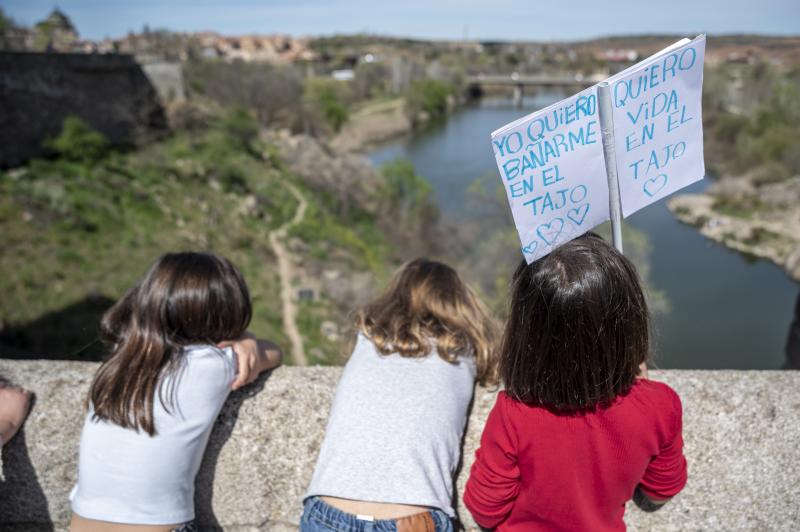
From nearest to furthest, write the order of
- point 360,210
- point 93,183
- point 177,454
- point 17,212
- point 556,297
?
1. point 556,297
2. point 177,454
3. point 17,212
4. point 93,183
5. point 360,210

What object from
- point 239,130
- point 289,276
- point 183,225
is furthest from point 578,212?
point 239,130

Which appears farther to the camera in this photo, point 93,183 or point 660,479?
point 93,183

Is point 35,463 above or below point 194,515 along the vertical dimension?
above

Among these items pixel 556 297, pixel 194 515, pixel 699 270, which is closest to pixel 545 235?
pixel 556 297

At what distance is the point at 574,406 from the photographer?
123 cm

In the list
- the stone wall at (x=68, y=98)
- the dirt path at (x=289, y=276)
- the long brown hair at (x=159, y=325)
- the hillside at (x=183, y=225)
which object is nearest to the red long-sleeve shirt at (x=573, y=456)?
the long brown hair at (x=159, y=325)

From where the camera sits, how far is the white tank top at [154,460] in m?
1.47

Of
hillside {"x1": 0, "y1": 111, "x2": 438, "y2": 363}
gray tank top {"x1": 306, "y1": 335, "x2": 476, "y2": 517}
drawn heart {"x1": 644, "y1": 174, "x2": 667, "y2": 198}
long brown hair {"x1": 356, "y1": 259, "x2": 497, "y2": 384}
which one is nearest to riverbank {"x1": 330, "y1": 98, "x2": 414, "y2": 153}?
hillside {"x1": 0, "y1": 111, "x2": 438, "y2": 363}

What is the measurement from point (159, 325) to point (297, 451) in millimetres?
535

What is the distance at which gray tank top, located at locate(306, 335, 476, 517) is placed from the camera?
1.36m

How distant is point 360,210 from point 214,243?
921 centimetres

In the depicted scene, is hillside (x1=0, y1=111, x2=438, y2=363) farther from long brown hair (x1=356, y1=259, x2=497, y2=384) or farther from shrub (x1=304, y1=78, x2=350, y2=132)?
shrub (x1=304, y1=78, x2=350, y2=132)

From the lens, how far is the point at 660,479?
1.37m

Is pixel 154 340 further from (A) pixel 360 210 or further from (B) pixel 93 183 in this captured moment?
(A) pixel 360 210
